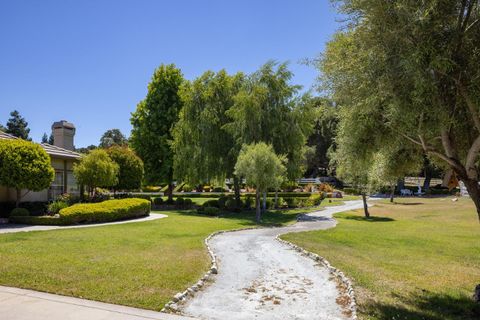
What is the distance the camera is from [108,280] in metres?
7.96

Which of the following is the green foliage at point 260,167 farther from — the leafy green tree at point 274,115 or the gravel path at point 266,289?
the gravel path at point 266,289

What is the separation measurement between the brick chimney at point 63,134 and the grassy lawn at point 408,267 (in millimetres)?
19364

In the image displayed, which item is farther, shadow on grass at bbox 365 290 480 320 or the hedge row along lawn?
the hedge row along lawn

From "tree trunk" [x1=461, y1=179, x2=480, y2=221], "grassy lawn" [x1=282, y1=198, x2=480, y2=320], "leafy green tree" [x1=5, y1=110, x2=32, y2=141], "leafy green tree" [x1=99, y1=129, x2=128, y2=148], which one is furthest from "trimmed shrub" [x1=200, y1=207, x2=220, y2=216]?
"leafy green tree" [x1=99, y1=129, x2=128, y2=148]

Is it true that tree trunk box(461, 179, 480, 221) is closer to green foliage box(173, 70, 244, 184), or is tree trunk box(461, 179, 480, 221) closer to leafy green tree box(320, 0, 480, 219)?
leafy green tree box(320, 0, 480, 219)

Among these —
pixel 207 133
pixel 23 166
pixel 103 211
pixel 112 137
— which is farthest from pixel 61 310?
pixel 112 137

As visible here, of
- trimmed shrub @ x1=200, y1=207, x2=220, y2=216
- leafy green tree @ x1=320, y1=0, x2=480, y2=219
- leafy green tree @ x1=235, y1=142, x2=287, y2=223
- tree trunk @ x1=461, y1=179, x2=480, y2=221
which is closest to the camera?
leafy green tree @ x1=320, y1=0, x2=480, y2=219

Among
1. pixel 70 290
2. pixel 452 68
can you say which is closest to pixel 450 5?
pixel 452 68

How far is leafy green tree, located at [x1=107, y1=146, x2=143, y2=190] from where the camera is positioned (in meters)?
29.4

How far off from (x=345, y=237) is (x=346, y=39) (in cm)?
1146

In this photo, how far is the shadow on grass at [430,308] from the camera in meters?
→ 6.68

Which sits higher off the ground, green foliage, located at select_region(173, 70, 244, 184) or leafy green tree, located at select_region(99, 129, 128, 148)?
leafy green tree, located at select_region(99, 129, 128, 148)

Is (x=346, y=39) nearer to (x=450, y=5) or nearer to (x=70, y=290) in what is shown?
(x=450, y=5)

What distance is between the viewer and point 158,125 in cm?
3803
